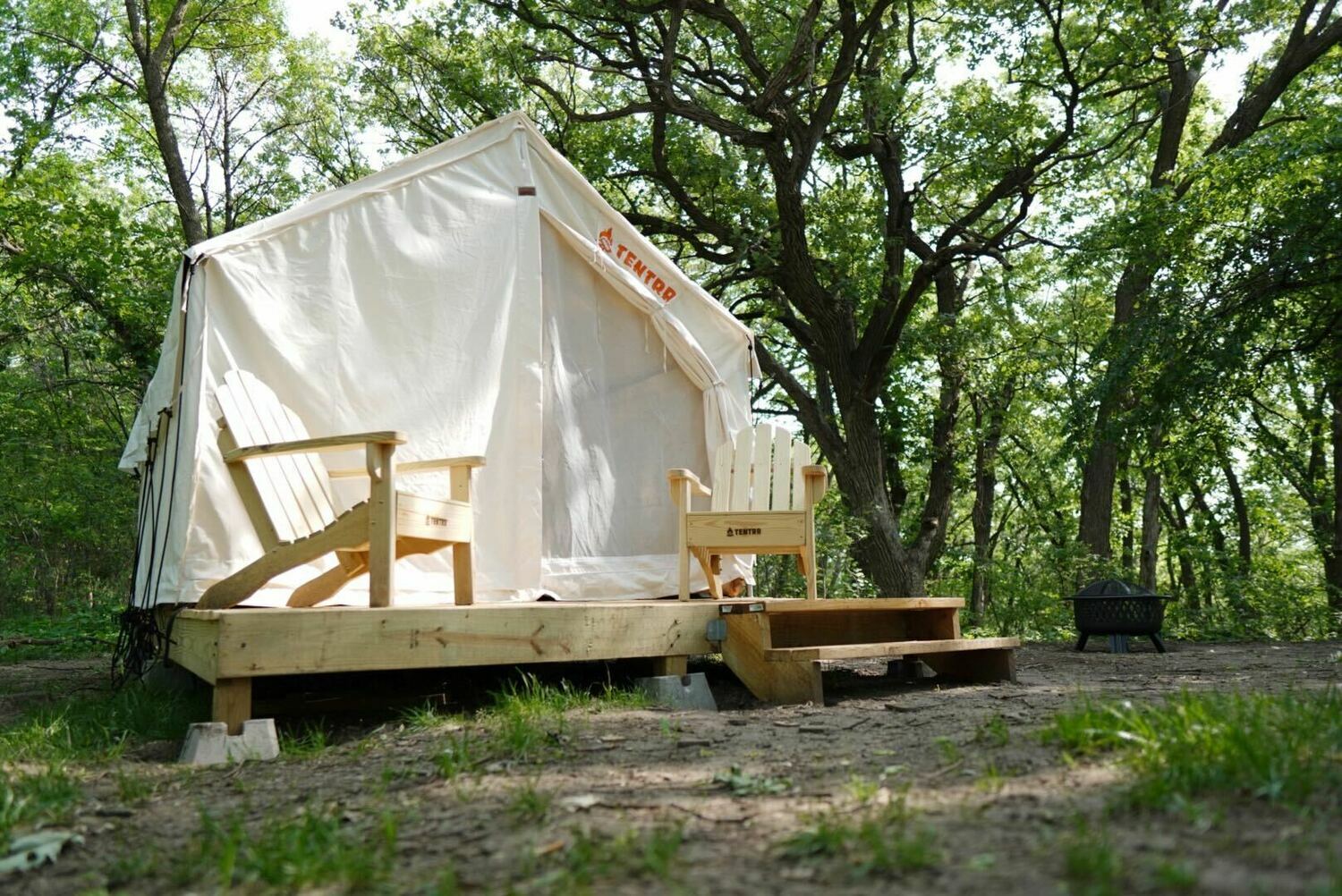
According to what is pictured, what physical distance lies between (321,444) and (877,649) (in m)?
2.34

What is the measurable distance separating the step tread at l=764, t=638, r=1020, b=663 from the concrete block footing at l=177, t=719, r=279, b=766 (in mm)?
1914

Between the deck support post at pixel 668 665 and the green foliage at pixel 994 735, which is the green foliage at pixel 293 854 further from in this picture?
the deck support post at pixel 668 665

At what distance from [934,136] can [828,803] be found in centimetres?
822

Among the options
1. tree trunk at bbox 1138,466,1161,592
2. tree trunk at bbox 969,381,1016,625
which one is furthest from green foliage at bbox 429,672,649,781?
tree trunk at bbox 1138,466,1161,592

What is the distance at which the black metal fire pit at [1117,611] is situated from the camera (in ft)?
21.5

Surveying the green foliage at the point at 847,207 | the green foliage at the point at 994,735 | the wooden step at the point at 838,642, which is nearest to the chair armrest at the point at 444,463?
the wooden step at the point at 838,642

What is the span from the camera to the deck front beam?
310cm

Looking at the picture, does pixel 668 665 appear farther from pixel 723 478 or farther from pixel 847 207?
pixel 847 207

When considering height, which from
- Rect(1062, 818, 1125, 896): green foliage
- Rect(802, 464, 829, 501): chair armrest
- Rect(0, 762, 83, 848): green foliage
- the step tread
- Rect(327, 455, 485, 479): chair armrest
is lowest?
Rect(0, 762, 83, 848): green foliage

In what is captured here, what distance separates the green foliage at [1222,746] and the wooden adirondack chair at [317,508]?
2216mm

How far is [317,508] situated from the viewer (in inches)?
159

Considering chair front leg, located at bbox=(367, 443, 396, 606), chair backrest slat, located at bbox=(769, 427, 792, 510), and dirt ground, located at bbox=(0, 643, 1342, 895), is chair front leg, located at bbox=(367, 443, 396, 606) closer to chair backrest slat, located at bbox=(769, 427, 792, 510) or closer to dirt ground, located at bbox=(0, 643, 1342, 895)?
dirt ground, located at bbox=(0, 643, 1342, 895)

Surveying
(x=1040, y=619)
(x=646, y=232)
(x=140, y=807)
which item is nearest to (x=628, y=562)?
(x=140, y=807)

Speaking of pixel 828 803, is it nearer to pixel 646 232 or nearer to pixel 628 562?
pixel 628 562
